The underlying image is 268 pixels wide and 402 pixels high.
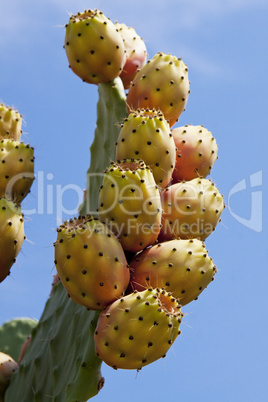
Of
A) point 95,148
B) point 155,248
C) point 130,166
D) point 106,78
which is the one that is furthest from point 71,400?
point 106,78

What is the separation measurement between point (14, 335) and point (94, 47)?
5.58ft

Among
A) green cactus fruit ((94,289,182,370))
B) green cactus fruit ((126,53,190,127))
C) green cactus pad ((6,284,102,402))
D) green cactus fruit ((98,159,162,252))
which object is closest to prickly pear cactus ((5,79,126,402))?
green cactus pad ((6,284,102,402))

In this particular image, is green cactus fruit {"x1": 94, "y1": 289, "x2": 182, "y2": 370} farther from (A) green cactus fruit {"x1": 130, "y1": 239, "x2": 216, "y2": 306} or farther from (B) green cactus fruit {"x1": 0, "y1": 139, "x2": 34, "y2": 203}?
(B) green cactus fruit {"x1": 0, "y1": 139, "x2": 34, "y2": 203}

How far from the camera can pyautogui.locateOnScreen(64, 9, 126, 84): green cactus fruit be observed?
3.31 metres

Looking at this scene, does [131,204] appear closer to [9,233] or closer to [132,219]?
[132,219]

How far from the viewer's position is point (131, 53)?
3.66 metres

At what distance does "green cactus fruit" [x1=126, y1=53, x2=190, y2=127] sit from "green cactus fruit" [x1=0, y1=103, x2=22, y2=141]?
706 millimetres

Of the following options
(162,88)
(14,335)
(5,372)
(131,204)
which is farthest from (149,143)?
(14,335)

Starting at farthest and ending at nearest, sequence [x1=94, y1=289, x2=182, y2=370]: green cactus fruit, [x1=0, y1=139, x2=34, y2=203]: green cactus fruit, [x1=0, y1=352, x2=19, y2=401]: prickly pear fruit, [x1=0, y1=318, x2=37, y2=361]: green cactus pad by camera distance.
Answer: [x1=0, y1=318, x2=37, y2=361]: green cactus pad, [x1=0, y1=352, x2=19, y2=401]: prickly pear fruit, [x1=0, y1=139, x2=34, y2=203]: green cactus fruit, [x1=94, y1=289, x2=182, y2=370]: green cactus fruit

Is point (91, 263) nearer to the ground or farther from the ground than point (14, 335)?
nearer to the ground

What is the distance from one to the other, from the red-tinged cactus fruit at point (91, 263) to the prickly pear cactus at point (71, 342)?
0.94ft

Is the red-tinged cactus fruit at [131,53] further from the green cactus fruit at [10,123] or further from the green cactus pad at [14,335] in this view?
the green cactus pad at [14,335]

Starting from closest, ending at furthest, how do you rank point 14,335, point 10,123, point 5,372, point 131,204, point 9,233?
point 131,204 → point 9,233 → point 5,372 → point 10,123 → point 14,335

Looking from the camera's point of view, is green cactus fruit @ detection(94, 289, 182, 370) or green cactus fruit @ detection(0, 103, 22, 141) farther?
green cactus fruit @ detection(0, 103, 22, 141)
